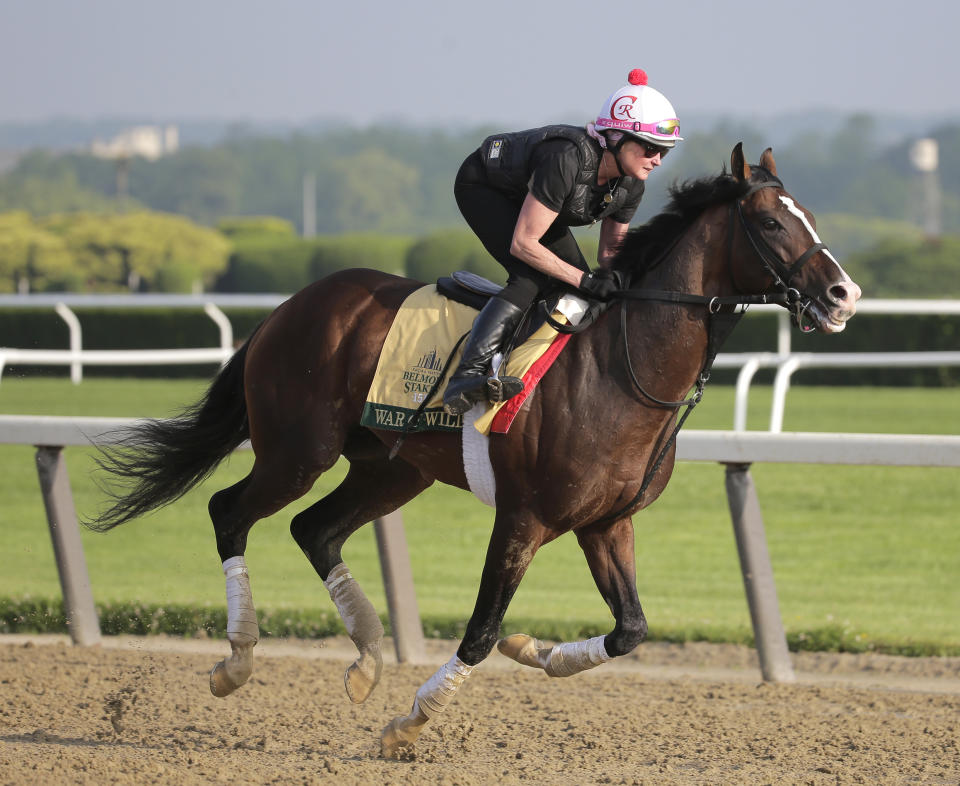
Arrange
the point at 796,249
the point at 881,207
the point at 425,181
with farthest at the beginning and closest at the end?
the point at 425,181 → the point at 881,207 → the point at 796,249

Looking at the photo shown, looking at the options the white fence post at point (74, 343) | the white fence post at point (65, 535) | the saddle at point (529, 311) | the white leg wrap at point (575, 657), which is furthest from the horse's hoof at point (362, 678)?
the white fence post at point (74, 343)

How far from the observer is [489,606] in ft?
13.0

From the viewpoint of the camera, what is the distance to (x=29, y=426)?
5484mm

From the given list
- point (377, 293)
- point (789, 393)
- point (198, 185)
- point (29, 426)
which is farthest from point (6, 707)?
point (198, 185)

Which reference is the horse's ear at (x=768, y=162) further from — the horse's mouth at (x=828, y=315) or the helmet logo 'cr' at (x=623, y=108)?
the horse's mouth at (x=828, y=315)

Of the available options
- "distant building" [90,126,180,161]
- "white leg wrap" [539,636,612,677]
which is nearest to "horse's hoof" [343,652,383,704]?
"white leg wrap" [539,636,612,677]

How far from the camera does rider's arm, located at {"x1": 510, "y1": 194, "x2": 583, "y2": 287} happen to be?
3945mm

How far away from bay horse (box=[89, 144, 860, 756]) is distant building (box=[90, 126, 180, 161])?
130m

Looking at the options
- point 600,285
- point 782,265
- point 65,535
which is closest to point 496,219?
point 600,285

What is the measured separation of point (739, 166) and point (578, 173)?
18.4 inches

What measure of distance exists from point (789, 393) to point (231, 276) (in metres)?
29.8

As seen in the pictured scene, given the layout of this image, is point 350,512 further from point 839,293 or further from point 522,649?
point 839,293

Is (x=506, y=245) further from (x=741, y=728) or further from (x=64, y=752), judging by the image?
(x=64, y=752)

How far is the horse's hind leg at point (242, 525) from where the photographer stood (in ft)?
14.4
